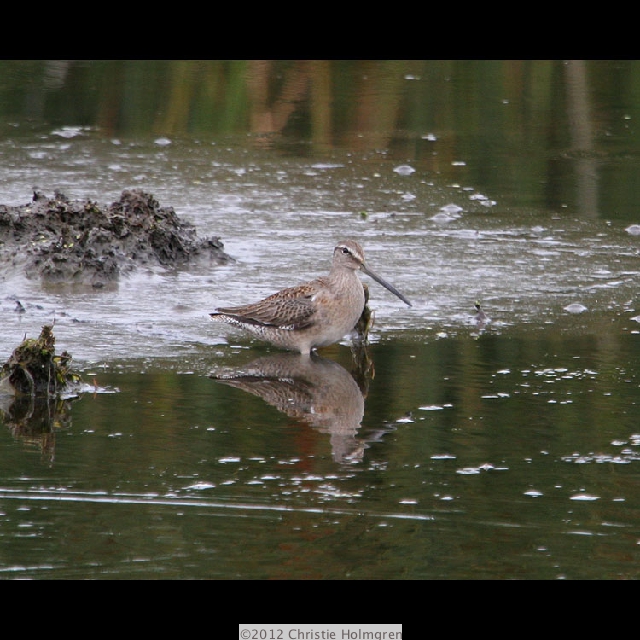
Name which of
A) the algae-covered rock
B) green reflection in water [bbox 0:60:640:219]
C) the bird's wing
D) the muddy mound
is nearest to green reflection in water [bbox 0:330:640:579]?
the algae-covered rock

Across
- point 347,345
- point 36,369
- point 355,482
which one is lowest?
point 355,482

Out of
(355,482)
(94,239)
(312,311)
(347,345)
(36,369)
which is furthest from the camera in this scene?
(94,239)

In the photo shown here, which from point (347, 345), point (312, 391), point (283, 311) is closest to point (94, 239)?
point (283, 311)

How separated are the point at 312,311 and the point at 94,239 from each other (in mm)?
2640

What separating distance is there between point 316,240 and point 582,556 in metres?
6.47

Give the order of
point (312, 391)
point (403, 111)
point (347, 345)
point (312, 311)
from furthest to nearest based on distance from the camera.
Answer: point (403, 111) < point (347, 345) < point (312, 311) < point (312, 391)

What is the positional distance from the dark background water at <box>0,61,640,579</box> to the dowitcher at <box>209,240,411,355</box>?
0.62ft

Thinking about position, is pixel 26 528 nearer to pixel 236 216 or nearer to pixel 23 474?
pixel 23 474

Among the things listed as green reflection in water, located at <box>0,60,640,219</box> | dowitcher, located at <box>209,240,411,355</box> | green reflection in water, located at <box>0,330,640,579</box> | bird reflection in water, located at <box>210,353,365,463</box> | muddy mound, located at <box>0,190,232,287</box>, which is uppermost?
green reflection in water, located at <box>0,60,640,219</box>

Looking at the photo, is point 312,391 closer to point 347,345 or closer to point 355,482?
point 347,345

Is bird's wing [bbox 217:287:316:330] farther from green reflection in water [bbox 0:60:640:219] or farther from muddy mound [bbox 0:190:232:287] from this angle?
green reflection in water [bbox 0:60:640:219]

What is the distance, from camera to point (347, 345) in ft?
31.3

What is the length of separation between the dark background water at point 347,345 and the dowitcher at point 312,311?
0.19 meters

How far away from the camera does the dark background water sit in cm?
611
